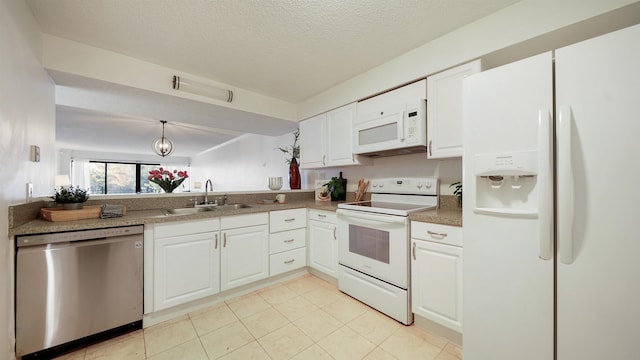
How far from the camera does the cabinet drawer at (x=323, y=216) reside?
243 centimetres

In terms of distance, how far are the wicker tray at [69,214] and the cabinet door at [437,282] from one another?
2465 mm

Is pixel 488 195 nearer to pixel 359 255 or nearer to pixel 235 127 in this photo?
pixel 359 255

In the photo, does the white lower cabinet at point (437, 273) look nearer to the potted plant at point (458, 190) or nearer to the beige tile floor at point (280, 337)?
the beige tile floor at point (280, 337)

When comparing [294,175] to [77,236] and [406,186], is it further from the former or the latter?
[77,236]

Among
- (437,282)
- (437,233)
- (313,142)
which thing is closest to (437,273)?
(437,282)

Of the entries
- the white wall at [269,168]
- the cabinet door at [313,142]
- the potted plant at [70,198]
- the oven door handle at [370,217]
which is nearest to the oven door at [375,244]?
the oven door handle at [370,217]

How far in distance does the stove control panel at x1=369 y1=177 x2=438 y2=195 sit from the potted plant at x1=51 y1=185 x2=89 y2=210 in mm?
2702

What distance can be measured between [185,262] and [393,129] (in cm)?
220

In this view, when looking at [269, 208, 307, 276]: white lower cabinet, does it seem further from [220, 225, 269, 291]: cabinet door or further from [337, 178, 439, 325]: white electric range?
[337, 178, 439, 325]: white electric range

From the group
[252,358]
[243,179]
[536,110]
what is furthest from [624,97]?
[243,179]

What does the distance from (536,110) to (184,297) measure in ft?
8.83

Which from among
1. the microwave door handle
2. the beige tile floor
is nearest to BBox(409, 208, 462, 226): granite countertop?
Answer: the microwave door handle

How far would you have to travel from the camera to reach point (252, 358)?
1.44 meters

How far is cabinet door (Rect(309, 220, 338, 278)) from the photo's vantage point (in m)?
2.40
